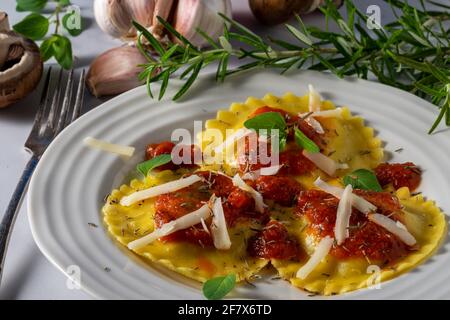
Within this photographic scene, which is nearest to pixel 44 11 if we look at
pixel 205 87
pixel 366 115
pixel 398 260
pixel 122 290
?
pixel 205 87

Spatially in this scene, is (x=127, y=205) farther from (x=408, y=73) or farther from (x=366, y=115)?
(x=408, y=73)

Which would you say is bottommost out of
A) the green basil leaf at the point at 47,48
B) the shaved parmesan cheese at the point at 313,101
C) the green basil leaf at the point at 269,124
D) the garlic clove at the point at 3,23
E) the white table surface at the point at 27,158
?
the white table surface at the point at 27,158

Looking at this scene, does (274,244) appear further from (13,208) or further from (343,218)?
(13,208)

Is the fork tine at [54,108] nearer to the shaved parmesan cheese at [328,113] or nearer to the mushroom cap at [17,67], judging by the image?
the mushroom cap at [17,67]

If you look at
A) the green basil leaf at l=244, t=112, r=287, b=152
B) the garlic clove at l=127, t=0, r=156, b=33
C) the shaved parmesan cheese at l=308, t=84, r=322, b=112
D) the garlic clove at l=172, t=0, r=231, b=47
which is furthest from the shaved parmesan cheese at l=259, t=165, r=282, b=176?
the garlic clove at l=127, t=0, r=156, b=33

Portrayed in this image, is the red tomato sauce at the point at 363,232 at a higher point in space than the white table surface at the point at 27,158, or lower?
higher

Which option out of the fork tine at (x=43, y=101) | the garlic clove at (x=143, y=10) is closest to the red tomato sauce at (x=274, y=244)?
the fork tine at (x=43, y=101)

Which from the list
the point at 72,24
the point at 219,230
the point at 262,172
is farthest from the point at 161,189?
the point at 72,24
